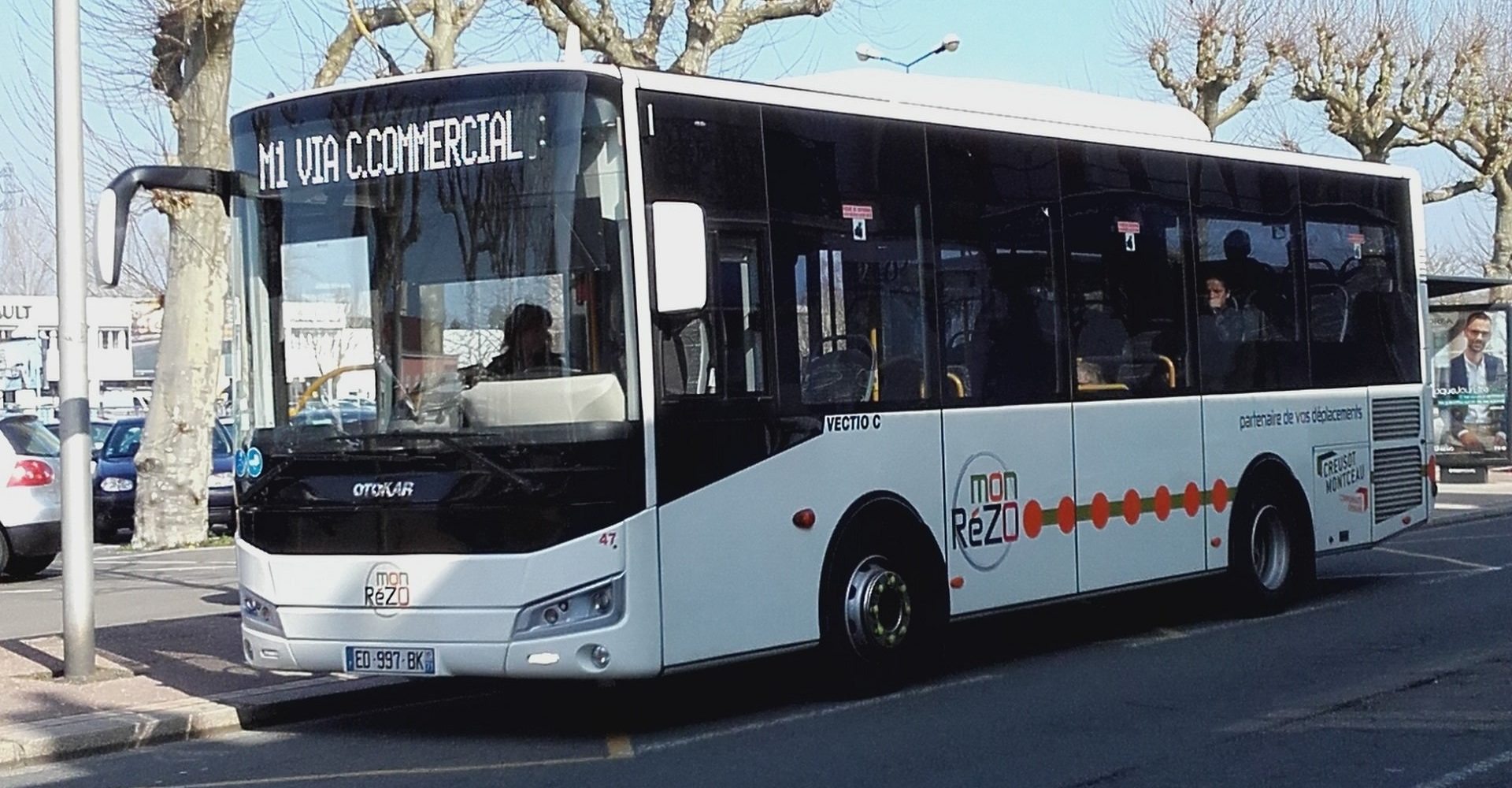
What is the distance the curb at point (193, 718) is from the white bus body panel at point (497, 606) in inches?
39.0

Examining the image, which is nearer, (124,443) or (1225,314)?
(1225,314)

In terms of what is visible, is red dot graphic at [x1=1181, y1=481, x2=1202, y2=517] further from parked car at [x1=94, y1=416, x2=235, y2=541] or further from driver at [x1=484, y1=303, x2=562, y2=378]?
parked car at [x1=94, y1=416, x2=235, y2=541]

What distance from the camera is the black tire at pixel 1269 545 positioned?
13.7 meters

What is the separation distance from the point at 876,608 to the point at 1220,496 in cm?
394

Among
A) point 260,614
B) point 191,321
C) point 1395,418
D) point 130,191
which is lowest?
point 260,614

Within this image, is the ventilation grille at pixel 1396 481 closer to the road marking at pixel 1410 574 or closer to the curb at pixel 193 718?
the road marking at pixel 1410 574

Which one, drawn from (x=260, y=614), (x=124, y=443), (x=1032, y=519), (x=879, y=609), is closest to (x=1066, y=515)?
(x=1032, y=519)

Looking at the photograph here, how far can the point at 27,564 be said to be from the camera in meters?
20.5

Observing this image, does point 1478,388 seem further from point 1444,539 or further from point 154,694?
point 154,694

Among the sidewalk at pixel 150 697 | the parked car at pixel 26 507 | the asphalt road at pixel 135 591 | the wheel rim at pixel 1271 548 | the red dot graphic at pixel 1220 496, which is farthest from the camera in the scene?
the parked car at pixel 26 507

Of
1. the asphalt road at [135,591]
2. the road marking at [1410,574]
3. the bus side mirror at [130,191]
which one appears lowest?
the road marking at [1410,574]

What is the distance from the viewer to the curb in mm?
9594

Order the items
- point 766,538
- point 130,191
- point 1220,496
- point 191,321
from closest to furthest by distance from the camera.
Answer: point 130,191 → point 766,538 → point 1220,496 → point 191,321

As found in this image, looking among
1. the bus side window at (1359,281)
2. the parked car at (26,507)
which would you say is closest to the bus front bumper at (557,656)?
the bus side window at (1359,281)
